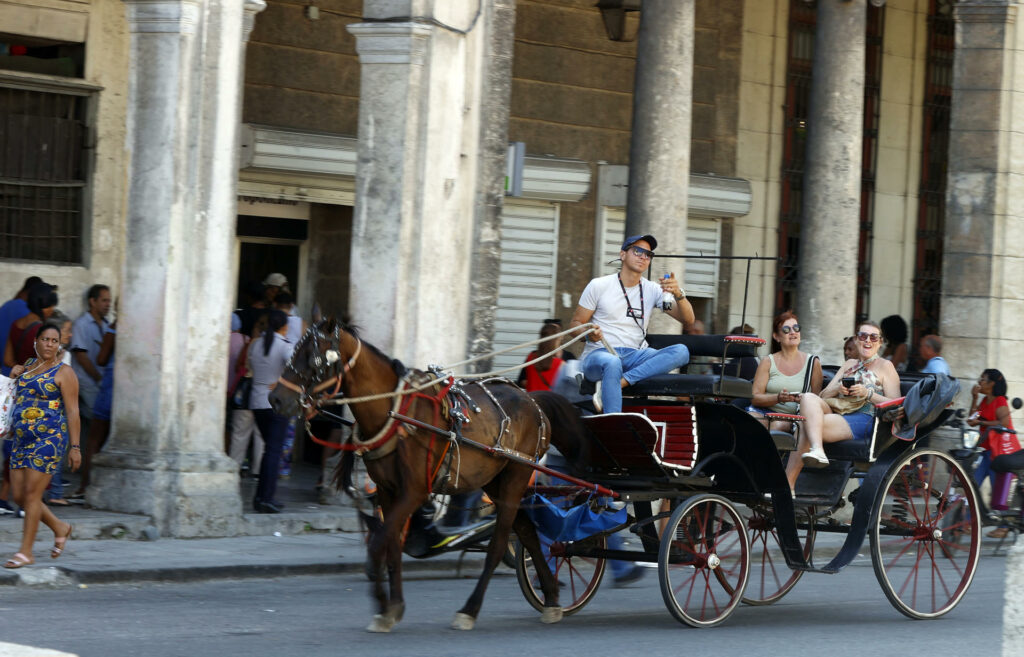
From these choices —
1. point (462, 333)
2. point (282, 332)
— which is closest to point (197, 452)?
point (282, 332)

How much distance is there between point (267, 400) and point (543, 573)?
14.6 ft

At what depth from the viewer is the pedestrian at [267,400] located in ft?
41.7

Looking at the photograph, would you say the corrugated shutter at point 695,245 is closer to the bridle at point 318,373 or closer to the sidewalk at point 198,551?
the sidewalk at point 198,551

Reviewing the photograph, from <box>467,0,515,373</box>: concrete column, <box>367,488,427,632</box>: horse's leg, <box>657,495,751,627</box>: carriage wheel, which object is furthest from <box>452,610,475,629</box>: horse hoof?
<box>467,0,515,373</box>: concrete column

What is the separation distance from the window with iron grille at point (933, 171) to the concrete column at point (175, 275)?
12306mm

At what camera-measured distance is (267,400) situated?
12.8m

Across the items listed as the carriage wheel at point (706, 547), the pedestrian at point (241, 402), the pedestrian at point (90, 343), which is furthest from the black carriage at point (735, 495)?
the pedestrian at point (90, 343)

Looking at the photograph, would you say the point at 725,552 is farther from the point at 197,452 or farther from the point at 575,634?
the point at 197,452

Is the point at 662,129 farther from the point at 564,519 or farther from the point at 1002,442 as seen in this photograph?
the point at 564,519

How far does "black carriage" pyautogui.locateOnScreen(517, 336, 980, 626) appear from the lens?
9047mm

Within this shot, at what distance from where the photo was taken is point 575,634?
863cm

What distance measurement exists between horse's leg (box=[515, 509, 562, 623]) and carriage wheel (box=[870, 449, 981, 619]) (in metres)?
2.06

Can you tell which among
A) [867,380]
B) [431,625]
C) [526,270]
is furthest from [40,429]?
[526,270]

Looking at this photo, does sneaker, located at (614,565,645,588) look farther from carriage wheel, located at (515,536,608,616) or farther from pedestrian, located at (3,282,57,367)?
pedestrian, located at (3,282,57,367)
